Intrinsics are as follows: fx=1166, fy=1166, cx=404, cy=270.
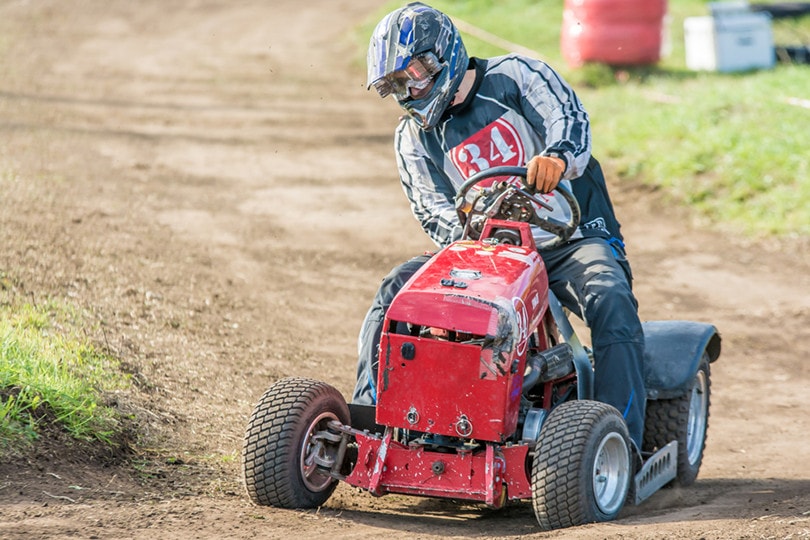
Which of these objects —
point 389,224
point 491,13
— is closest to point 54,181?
point 389,224

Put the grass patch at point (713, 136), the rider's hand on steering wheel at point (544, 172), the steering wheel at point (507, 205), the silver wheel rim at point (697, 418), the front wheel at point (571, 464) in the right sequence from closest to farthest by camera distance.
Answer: the front wheel at point (571, 464)
the rider's hand on steering wheel at point (544, 172)
the steering wheel at point (507, 205)
the silver wheel rim at point (697, 418)
the grass patch at point (713, 136)

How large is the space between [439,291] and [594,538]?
40.7 inches

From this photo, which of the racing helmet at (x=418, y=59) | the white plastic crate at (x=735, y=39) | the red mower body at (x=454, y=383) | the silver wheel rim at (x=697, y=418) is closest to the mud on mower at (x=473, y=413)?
the red mower body at (x=454, y=383)

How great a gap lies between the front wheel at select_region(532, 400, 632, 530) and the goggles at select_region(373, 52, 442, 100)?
150cm

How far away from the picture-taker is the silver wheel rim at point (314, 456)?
446cm

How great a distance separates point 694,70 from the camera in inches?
666

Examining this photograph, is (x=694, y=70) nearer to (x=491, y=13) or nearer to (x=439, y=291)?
(x=491, y=13)

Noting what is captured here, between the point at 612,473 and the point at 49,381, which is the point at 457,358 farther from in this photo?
the point at 49,381

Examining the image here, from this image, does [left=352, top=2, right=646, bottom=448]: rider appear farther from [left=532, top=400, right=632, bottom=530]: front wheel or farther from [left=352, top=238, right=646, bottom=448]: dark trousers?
[left=532, top=400, right=632, bottom=530]: front wheel

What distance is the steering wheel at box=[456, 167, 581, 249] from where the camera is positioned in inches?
187

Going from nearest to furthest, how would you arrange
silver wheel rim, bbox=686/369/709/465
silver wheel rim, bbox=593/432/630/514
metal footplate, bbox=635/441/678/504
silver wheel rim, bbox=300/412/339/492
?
silver wheel rim, bbox=593/432/630/514, silver wheel rim, bbox=300/412/339/492, metal footplate, bbox=635/441/678/504, silver wheel rim, bbox=686/369/709/465

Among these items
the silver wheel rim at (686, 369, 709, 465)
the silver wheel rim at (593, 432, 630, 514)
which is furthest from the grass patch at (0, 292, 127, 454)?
the silver wheel rim at (686, 369, 709, 465)

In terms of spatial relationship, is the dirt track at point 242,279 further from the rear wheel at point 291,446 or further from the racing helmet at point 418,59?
the racing helmet at point 418,59

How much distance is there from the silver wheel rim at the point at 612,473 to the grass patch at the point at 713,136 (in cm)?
645
